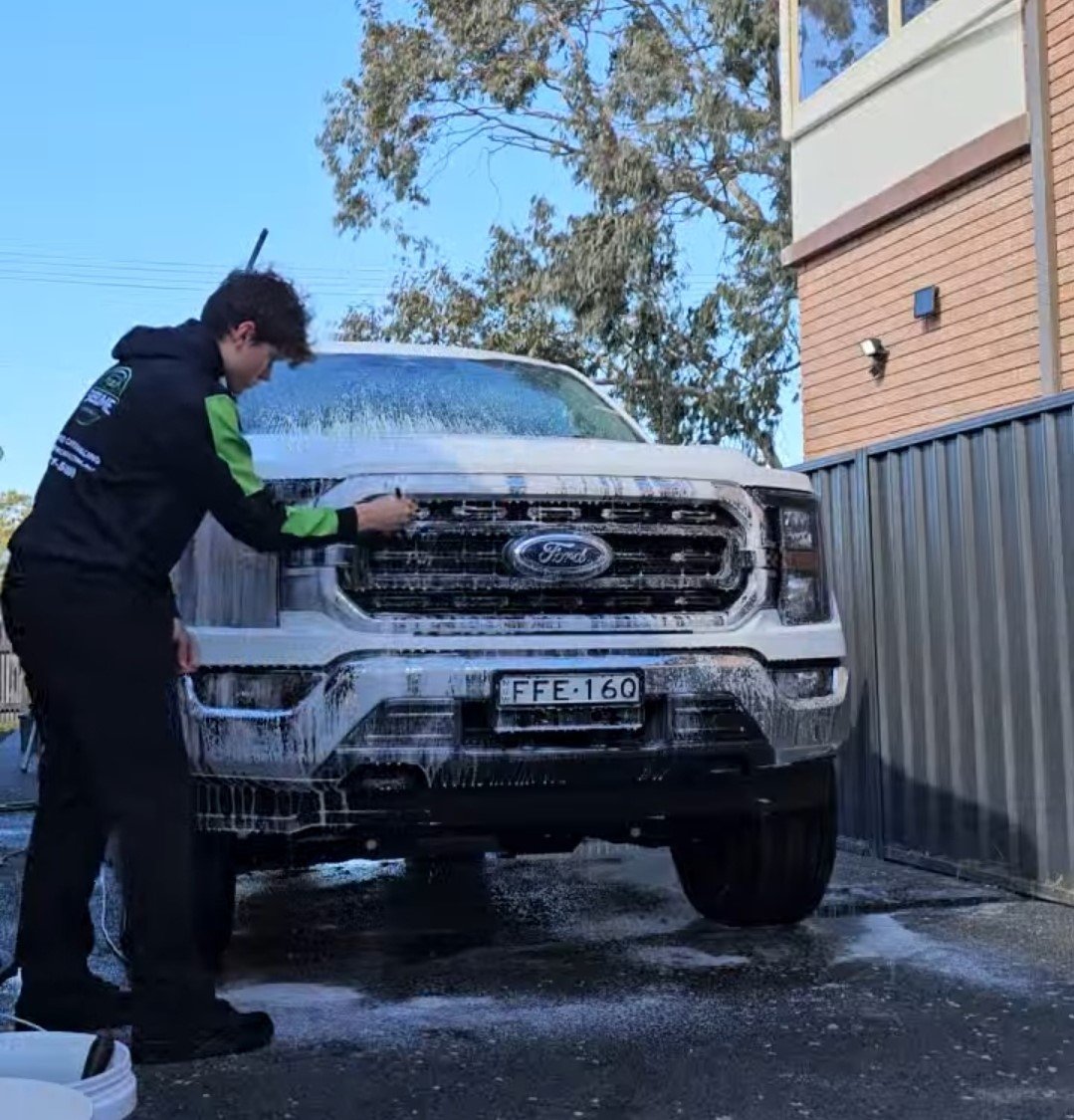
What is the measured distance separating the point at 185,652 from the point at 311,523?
1.63 feet

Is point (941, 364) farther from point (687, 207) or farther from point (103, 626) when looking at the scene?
point (687, 207)

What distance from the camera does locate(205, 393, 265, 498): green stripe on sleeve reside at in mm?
3404

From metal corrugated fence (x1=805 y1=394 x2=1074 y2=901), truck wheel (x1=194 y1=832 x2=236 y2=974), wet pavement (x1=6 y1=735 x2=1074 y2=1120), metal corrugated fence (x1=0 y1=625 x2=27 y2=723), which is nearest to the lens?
wet pavement (x1=6 y1=735 x2=1074 y2=1120)

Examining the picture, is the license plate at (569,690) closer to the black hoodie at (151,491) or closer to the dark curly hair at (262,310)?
the black hoodie at (151,491)

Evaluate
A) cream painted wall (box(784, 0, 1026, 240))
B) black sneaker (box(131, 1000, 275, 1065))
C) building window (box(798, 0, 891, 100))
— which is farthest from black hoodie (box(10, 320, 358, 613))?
building window (box(798, 0, 891, 100))

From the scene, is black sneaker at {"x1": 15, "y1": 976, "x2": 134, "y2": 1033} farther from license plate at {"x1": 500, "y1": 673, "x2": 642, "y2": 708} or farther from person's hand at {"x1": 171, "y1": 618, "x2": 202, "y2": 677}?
license plate at {"x1": 500, "y1": 673, "x2": 642, "y2": 708}

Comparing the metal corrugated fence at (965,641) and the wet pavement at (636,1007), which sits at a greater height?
the metal corrugated fence at (965,641)

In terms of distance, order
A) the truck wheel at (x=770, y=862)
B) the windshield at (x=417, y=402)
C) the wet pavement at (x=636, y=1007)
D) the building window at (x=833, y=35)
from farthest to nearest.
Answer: the building window at (x=833, y=35) → the windshield at (x=417, y=402) → the truck wheel at (x=770, y=862) → the wet pavement at (x=636, y=1007)

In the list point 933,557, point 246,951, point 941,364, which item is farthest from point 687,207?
point 246,951

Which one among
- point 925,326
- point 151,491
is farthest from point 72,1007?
point 925,326

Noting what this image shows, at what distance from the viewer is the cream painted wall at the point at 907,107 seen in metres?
8.94

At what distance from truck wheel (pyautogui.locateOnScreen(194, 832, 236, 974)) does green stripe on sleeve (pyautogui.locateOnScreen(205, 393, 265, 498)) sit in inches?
40.7

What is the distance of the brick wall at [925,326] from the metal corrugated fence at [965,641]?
290 cm

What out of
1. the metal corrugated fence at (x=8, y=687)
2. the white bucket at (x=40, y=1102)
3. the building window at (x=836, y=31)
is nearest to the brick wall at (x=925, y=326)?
the building window at (x=836, y=31)
